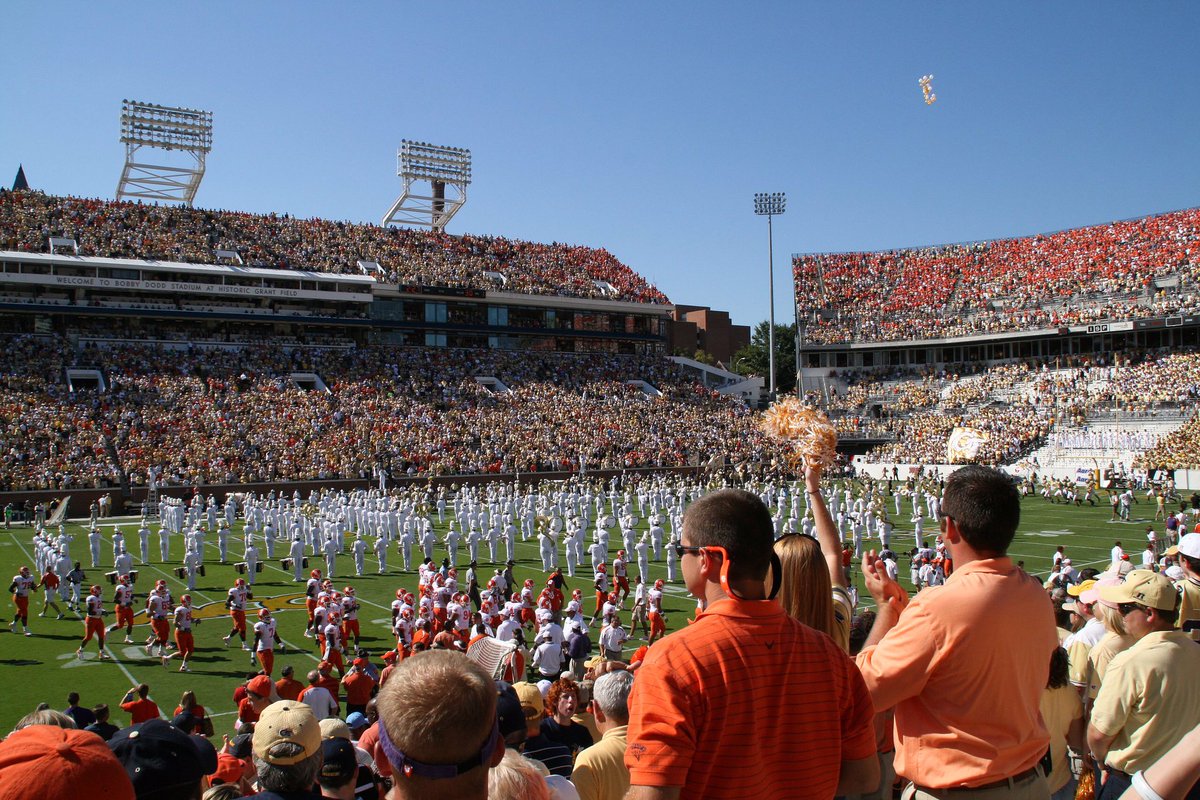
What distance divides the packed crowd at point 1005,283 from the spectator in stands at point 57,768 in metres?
49.9

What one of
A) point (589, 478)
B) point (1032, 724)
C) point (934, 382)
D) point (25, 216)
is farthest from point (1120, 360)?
point (25, 216)

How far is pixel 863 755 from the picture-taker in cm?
243

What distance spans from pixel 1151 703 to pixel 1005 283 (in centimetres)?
5472

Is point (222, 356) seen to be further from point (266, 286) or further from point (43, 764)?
point (43, 764)

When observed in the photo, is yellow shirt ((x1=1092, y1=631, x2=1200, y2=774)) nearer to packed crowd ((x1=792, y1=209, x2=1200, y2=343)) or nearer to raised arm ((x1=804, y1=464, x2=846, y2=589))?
raised arm ((x1=804, y1=464, x2=846, y2=589))

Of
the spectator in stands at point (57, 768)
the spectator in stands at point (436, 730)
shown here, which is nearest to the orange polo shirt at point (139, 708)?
the spectator in stands at point (57, 768)

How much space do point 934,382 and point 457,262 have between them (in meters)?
28.3

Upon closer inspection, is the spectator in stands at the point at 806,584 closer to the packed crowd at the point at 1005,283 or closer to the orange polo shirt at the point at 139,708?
the orange polo shirt at the point at 139,708

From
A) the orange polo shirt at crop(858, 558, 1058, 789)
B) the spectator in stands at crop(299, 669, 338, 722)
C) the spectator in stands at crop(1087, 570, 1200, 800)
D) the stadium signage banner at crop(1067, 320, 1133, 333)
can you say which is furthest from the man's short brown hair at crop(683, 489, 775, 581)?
the stadium signage banner at crop(1067, 320, 1133, 333)

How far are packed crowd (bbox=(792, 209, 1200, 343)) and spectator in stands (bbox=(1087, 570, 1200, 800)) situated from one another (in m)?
46.9

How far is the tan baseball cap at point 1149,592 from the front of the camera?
3592 mm

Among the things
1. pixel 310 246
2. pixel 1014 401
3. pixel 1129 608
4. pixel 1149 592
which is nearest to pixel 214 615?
pixel 1129 608

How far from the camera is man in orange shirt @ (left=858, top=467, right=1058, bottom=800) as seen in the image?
102 inches

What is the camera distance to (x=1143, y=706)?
338 centimetres
